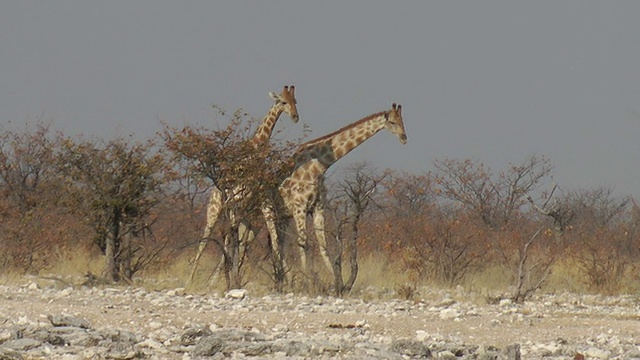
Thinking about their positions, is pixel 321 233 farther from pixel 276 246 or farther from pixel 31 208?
pixel 31 208

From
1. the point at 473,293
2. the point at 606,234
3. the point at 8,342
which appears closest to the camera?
the point at 8,342

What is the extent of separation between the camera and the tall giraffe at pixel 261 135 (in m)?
15.2

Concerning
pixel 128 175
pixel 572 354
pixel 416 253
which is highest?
pixel 128 175

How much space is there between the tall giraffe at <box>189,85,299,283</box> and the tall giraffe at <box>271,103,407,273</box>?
0.67 m

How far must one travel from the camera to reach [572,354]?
8.19 m

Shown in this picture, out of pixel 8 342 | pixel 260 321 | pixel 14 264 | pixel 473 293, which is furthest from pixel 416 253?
pixel 8 342

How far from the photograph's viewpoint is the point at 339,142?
16391 mm

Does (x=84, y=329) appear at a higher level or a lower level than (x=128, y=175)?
lower

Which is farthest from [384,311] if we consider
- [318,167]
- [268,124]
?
[268,124]

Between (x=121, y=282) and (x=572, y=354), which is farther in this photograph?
(x=121, y=282)

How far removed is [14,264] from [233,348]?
9396 millimetres

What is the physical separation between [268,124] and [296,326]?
23.8 feet

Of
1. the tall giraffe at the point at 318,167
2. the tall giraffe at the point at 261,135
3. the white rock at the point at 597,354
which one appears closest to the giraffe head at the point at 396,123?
the tall giraffe at the point at 318,167

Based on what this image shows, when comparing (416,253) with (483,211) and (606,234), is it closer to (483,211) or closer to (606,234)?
(606,234)
